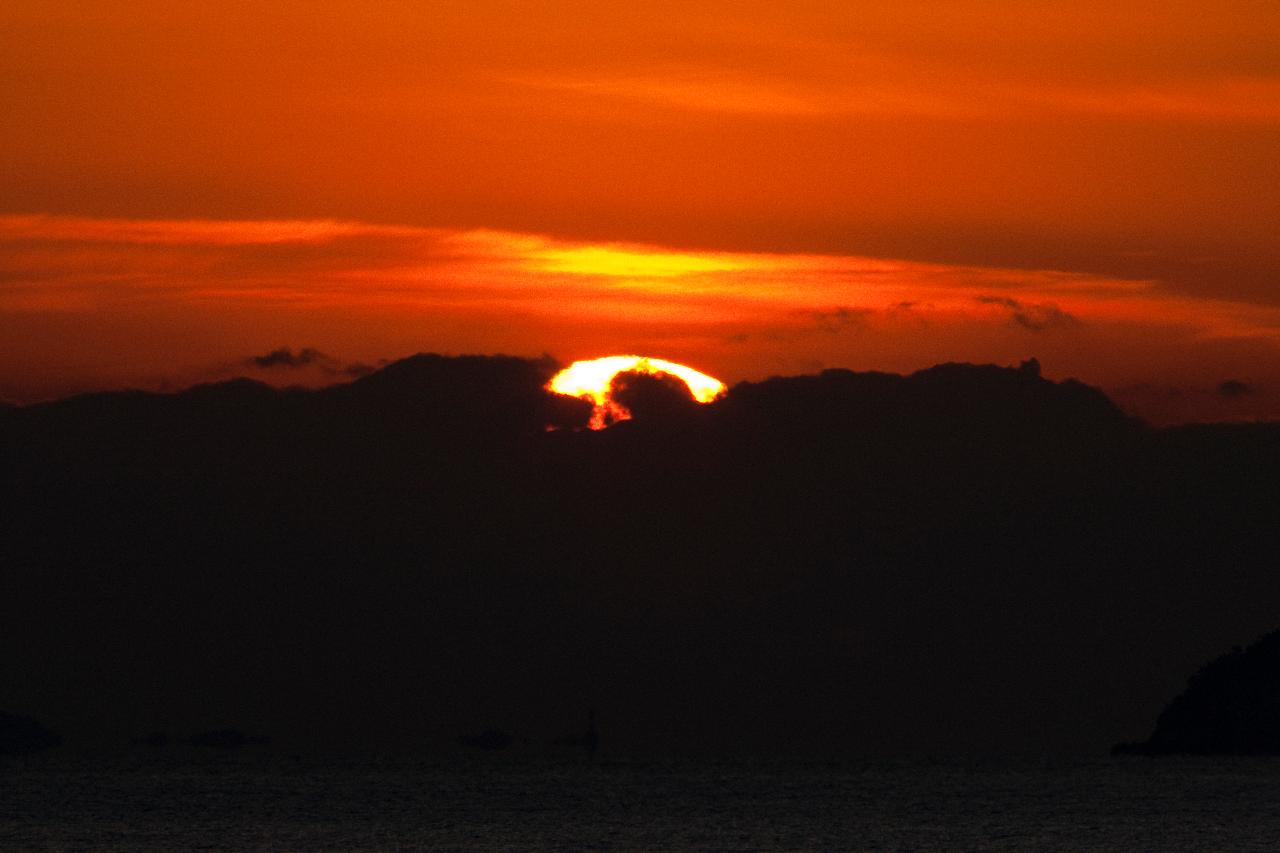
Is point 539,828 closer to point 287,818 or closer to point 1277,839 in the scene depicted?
point 287,818

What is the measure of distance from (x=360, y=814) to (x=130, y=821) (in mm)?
19178

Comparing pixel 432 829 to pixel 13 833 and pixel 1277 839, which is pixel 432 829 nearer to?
pixel 13 833

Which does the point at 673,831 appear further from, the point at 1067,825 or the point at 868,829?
the point at 1067,825

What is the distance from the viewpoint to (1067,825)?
7269 inches

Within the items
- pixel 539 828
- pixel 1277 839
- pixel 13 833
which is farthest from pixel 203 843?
pixel 1277 839

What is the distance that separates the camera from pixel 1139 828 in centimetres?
18188

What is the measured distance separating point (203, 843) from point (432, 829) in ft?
66.4

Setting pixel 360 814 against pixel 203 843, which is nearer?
pixel 203 843

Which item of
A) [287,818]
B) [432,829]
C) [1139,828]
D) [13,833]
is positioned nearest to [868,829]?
[1139,828]

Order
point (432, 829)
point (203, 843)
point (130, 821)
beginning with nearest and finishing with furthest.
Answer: point (203, 843) → point (432, 829) → point (130, 821)

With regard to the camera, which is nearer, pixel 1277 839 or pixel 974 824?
pixel 1277 839

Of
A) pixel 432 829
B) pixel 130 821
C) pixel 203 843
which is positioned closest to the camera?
pixel 203 843

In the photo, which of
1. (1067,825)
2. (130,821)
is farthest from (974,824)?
(130,821)

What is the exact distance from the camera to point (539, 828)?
183 m
